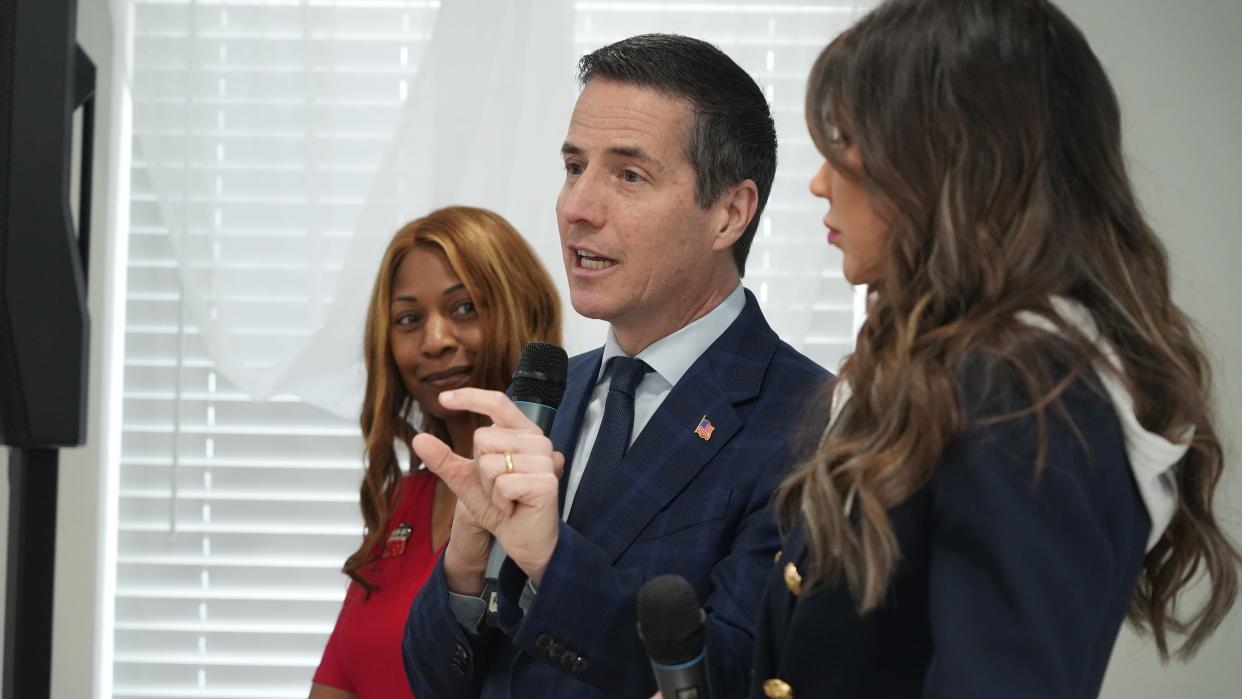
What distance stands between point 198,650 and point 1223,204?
8.99 ft

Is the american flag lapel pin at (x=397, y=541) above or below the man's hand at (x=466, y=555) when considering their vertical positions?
A: below

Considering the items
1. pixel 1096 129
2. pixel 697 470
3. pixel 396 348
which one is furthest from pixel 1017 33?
pixel 396 348

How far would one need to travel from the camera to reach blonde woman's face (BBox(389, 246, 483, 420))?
7.52 feet

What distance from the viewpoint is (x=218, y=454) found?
→ 3.20 meters

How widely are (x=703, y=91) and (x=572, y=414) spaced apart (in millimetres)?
470

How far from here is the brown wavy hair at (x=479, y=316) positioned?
2.30m

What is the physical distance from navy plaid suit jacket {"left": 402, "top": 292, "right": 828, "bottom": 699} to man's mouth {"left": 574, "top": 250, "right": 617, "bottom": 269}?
0.59 ft

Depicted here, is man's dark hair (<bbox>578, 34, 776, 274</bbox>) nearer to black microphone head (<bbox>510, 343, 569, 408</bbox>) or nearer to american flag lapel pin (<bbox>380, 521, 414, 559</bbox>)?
black microphone head (<bbox>510, 343, 569, 408</bbox>)

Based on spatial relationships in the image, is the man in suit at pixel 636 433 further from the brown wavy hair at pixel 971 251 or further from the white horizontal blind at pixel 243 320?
the white horizontal blind at pixel 243 320

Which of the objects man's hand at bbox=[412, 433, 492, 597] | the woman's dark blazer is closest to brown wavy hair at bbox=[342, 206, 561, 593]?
man's hand at bbox=[412, 433, 492, 597]

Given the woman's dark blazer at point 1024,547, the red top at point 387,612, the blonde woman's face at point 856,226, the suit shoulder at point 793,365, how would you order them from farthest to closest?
the red top at point 387,612 < the suit shoulder at point 793,365 < the blonde woman's face at point 856,226 < the woman's dark blazer at point 1024,547

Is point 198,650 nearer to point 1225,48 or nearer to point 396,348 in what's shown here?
point 396,348

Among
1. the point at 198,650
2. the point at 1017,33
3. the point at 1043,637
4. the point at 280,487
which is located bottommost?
the point at 198,650

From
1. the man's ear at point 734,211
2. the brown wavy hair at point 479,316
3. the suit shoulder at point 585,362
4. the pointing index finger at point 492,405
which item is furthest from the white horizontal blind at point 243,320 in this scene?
the pointing index finger at point 492,405
